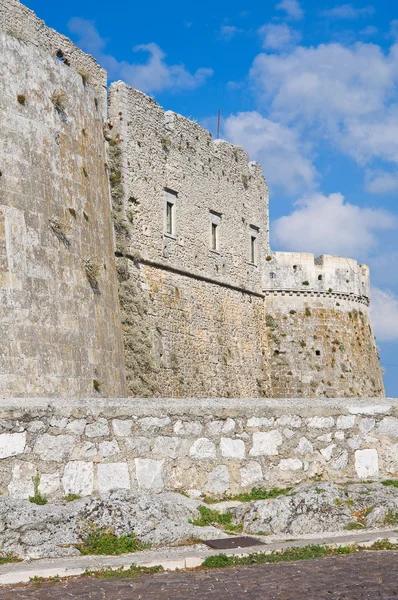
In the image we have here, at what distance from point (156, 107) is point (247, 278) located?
7.28m

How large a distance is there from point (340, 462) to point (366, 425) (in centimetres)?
45

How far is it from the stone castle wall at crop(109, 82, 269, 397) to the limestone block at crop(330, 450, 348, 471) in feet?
41.7

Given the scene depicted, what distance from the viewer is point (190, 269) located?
25.4m

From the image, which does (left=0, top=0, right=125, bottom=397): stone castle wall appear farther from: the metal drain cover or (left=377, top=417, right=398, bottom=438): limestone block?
the metal drain cover

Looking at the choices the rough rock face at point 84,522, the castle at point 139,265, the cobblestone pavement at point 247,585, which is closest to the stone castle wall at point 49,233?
the castle at point 139,265

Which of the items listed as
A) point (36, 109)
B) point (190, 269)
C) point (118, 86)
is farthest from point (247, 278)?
point (36, 109)

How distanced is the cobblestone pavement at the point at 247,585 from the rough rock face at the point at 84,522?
0.76 meters

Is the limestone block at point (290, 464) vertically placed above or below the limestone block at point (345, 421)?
below

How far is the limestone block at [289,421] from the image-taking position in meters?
8.25

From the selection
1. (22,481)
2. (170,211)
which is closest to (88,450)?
(22,481)

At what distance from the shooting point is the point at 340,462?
8.46 metres

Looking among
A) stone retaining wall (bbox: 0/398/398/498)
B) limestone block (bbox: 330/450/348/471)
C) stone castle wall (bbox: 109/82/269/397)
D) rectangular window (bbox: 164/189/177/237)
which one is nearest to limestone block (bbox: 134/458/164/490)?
stone retaining wall (bbox: 0/398/398/498)

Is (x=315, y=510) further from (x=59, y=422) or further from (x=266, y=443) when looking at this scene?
(x=59, y=422)

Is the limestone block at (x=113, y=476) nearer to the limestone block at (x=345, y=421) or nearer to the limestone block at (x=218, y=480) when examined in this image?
the limestone block at (x=218, y=480)
